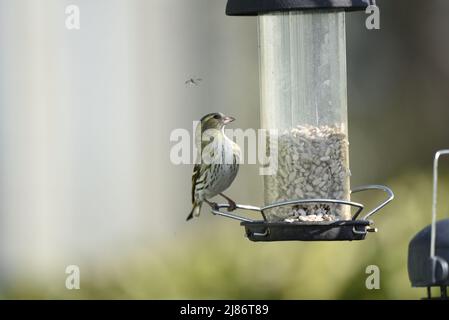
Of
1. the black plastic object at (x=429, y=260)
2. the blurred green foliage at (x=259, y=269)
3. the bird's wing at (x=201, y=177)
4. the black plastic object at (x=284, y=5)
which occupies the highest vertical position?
the black plastic object at (x=284, y=5)

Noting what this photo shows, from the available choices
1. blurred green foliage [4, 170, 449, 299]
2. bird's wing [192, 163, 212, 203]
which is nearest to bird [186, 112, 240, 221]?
bird's wing [192, 163, 212, 203]

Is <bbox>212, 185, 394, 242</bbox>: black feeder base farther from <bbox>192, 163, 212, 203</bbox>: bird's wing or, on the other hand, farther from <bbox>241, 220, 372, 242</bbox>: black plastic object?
<bbox>192, 163, 212, 203</bbox>: bird's wing

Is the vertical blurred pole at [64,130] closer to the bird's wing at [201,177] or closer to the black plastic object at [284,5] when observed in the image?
the bird's wing at [201,177]

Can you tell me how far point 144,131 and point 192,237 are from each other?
2.27 metres

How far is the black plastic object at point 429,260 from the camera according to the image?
20.3 feet

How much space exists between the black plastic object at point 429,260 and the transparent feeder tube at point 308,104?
1211mm

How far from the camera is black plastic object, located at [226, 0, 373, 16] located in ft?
24.0

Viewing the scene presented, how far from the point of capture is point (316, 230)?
7305mm

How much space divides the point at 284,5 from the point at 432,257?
5.84 feet

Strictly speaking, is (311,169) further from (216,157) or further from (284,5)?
(284,5)

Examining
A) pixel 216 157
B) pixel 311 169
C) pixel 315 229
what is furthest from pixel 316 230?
pixel 216 157

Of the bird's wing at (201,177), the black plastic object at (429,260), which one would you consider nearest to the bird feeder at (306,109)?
the bird's wing at (201,177)

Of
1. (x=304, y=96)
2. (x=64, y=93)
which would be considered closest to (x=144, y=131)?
(x=64, y=93)

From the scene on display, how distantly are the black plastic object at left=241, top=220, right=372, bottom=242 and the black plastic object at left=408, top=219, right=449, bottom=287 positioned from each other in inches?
30.6
